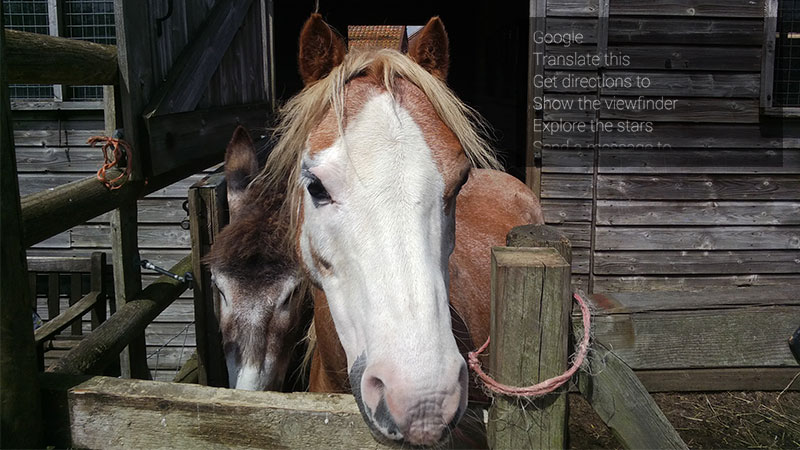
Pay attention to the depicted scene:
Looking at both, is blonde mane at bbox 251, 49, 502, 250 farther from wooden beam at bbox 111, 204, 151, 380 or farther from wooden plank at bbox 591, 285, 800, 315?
wooden beam at bbox 111, 204, 151, 380

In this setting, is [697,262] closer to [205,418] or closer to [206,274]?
[206,274]

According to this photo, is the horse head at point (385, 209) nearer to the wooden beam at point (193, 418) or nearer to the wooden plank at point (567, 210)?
the wooden beam at point (193, 418)

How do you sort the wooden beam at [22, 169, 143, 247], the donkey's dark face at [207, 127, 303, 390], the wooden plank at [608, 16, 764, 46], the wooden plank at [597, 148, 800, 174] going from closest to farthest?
the wooden beam at [22, 169, 143, 247], the donkey's dark face at [207, 127, 303, 390], the wooden plank at [608, 16, 764, 46], the wooden plank at [597, 148, 800, 174]

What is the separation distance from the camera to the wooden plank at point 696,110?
16.7 feet

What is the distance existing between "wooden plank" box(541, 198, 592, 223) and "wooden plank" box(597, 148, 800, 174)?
1.32 feet

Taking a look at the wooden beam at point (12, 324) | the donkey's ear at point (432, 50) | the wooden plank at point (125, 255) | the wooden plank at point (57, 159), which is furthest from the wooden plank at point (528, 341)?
the wooden plank at point (57, 159)

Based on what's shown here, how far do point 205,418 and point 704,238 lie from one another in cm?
534

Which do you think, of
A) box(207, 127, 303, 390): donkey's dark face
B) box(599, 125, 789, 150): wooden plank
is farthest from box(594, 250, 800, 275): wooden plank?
box(207, 127, 303, 390): donkey's dark face

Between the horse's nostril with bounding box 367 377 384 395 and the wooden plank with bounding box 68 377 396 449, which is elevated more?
the horse's nostril with bounding box 367 377 384 395

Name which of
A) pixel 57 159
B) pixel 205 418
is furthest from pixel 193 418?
pixel 57 159

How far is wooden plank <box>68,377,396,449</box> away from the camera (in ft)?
3.81

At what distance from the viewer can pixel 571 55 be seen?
4.95 m

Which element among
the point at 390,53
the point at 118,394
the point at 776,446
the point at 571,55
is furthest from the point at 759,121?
the point at 118,394

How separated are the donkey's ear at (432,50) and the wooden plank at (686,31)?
148 inches
